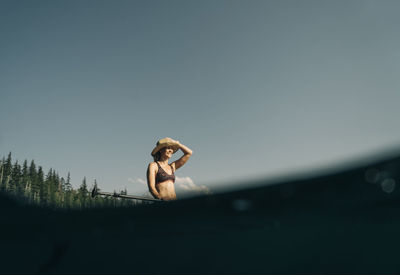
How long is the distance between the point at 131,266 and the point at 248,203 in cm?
206

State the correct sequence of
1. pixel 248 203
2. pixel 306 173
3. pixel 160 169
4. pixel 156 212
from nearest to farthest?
1. pixel 306 173
2. pixel 248 203
3. pixel 156 212
4. pixel 160 169

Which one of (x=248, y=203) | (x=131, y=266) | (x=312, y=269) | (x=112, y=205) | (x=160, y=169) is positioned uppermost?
(x=160, y=169)

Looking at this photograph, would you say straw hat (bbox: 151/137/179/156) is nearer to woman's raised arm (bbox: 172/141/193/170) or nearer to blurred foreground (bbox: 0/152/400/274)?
woman's raised arm (bbox: 172/141/193/170)

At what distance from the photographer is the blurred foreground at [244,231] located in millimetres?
3271

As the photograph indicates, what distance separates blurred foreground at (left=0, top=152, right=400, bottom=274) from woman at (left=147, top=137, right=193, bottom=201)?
1698 millimetres

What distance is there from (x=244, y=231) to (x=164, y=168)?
2.88 meters

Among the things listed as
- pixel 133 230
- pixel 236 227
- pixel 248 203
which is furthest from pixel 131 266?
Answer: pixel 248 203

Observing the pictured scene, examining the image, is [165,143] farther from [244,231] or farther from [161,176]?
[244,231]

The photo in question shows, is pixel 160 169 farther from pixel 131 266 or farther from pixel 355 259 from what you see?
pixel 355 259

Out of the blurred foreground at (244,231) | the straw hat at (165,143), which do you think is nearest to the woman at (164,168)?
the straw hat at (165,143)

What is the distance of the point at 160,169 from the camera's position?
5.81 m

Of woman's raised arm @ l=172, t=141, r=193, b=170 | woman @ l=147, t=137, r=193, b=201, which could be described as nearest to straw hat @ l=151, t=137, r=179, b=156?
woman @ l=147, t=137, r=193, b=201

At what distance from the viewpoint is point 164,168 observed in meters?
5.98

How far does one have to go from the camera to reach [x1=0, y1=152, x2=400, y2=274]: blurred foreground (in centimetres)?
327
